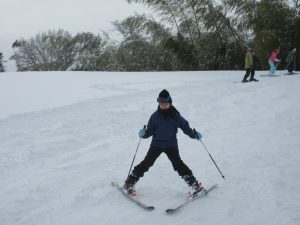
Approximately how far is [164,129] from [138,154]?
72.8 inches

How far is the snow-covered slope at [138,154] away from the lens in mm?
3588

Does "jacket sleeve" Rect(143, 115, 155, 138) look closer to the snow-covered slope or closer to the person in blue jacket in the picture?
the person in blue jacket

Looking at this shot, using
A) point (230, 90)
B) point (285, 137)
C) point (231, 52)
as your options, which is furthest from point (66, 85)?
point (231, 52)

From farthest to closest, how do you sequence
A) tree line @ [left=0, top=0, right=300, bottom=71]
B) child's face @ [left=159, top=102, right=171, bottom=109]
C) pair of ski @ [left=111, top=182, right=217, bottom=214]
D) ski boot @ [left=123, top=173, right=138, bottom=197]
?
tree line @ [left=0, top=0, right=300, bottom=71] < ski boot @ [left=123, top=173, right=138, bottom=197] < child's face @ [left=159, top=102, right=171, bottom=109] < pair of ski @ [left=111, top=182, right=217, bottom=214]

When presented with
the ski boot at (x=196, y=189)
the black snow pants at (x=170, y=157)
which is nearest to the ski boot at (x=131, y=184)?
the black snow pants at (x=170, y=157)

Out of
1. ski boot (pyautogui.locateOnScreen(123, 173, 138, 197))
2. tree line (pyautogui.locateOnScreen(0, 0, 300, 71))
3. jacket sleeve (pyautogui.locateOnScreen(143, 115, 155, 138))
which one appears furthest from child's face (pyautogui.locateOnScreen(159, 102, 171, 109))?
tree line (pyautogui.locateOnScreen(0, 0, 300, 71))

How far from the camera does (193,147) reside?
564 cm

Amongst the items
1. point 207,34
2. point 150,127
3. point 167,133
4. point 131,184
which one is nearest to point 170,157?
point 167,133

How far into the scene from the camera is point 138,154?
551 cm

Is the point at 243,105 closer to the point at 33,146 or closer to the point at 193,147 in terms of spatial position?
the point at 193,147

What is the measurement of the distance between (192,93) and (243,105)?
66.3 inches

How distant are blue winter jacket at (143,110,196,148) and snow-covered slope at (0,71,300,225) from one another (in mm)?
624

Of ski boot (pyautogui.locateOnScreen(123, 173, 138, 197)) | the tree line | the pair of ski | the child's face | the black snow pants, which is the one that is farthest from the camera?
the tree line

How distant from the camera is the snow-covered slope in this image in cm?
359
